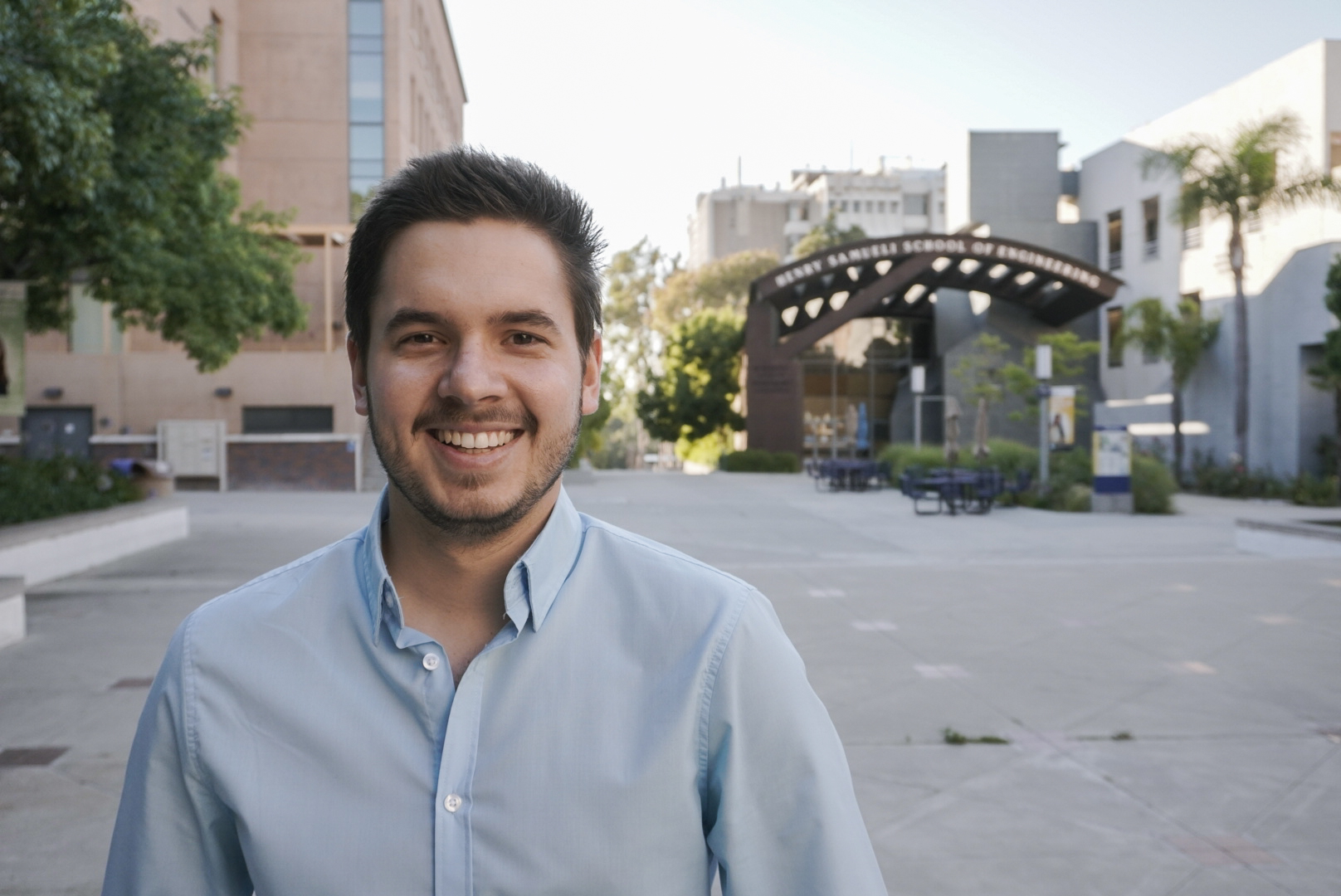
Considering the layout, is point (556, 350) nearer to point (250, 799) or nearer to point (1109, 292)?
point (250, 799)

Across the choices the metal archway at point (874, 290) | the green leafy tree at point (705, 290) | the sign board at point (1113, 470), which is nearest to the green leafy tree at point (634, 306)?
the green leafy tree at point (705, 290)

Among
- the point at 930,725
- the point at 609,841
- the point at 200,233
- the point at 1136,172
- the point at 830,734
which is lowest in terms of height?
the point at 930,725

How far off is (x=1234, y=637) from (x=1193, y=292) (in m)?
24.1

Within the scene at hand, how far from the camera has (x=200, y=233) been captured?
13188 mm

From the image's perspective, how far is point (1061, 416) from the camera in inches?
862

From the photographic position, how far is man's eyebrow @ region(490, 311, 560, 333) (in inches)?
63.4

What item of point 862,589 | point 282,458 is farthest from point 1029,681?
point 282,458

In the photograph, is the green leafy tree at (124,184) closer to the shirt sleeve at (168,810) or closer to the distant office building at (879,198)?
the shirt sleeve at (168,810)

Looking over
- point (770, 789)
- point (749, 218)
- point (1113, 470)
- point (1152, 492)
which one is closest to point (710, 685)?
point (770, 789)

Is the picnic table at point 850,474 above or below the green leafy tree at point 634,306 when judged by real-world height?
below

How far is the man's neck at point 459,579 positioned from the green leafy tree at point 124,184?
806 centimetres

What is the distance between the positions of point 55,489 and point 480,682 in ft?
45.1

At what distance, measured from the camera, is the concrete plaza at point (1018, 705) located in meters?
3.80

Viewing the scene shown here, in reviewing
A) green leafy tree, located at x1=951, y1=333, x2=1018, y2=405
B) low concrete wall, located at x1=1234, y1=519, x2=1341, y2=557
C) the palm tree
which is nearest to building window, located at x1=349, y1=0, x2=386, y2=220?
green leafy tree, located at x1=951, y1=333, x2=1018, y2=405
